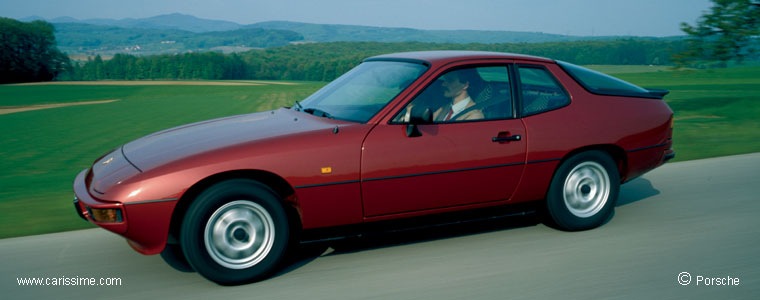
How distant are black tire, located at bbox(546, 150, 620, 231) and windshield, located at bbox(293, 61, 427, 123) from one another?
4.53 ft

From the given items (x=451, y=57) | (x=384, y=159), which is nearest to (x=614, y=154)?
(x=451, y=57)

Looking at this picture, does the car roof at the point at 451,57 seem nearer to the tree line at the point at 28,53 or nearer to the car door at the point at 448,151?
the car door at the point at 448,151

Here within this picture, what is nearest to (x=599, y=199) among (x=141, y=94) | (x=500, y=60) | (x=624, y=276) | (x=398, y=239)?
(x=624, y=276)

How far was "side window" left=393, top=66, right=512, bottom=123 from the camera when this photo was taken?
13.3 feet

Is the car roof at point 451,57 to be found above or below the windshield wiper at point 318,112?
above

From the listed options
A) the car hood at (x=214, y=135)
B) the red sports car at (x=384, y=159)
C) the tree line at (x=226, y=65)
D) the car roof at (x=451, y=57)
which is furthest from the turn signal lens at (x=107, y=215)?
the tree line at (x=226, y=65)

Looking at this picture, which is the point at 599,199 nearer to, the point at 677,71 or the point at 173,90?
the point at 677,71

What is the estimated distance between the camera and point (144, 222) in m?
3.27

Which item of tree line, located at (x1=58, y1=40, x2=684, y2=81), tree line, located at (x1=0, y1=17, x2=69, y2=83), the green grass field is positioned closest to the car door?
the green grass field

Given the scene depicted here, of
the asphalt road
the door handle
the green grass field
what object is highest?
the door handle

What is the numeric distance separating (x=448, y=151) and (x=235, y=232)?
150 centimetres

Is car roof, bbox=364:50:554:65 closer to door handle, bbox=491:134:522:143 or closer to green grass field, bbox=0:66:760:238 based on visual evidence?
door handle, bbox=491:134:522:143

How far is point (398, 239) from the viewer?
433 cm

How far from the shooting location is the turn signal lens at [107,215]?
3250mm
